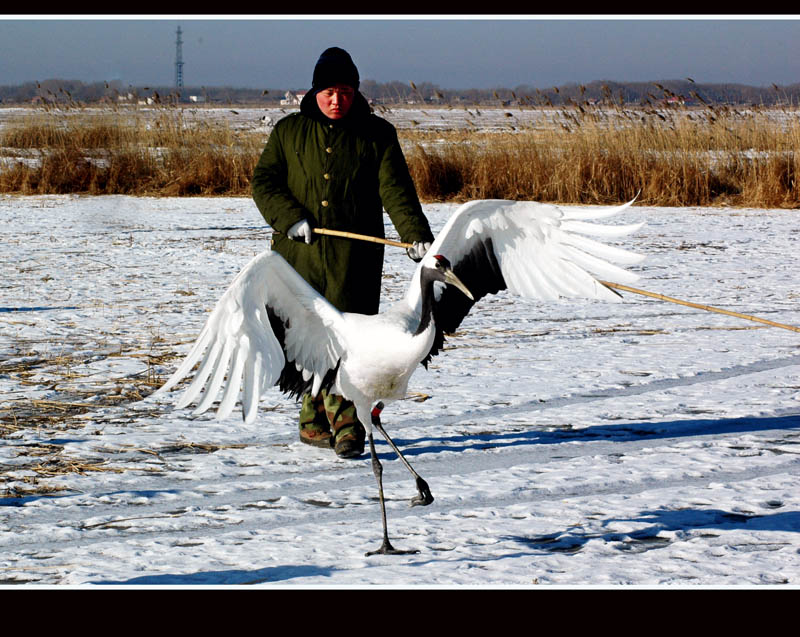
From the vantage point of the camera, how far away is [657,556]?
3.54 metres

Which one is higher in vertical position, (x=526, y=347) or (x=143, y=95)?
(x=143, y=95)

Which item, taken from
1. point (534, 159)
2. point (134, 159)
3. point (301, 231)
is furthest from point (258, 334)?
point (134, 159)

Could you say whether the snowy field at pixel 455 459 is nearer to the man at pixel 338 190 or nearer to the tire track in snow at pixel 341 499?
the tire track in snow at pixel 341 499

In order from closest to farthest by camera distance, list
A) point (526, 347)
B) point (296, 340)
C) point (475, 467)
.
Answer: point (296, 340)
point (475, 467)
point (526, 347)

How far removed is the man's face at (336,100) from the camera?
4.58 meters

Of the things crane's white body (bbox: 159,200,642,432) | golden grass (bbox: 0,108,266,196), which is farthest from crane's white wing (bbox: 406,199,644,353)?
golden grass (bbox: 0,108,266,196)

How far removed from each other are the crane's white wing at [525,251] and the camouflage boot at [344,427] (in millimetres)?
844

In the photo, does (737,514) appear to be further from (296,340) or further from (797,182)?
(797,182)

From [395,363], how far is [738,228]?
942 centimetres

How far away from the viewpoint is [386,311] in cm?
394

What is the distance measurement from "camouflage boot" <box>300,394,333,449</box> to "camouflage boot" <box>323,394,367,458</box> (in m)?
0.04

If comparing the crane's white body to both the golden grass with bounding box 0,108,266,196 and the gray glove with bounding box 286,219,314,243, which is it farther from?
the golden grass with bounding box 0,108,266,196

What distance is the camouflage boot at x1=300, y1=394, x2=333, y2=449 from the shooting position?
4.96 metres

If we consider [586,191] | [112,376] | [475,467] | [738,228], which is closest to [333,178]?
[475,467]
